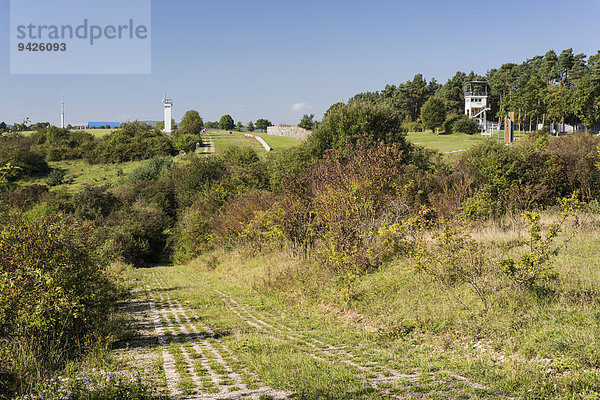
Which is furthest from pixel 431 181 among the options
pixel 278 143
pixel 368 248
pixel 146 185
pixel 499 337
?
pixel 278 143

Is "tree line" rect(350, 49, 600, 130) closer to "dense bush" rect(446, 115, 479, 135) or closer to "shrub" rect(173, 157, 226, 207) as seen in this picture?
"dense bush" rect(446, 115, 479, 135)

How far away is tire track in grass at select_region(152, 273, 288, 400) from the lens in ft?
17.3

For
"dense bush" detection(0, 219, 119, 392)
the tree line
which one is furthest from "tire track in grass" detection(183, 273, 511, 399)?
the tree line

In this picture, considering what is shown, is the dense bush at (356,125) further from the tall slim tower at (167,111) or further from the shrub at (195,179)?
the tall slim tower at (167,111)

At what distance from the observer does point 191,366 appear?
6.56 metres

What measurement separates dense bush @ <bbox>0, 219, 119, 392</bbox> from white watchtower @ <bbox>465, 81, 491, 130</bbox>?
273ft

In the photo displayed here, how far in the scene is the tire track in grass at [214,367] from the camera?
17.3 feet

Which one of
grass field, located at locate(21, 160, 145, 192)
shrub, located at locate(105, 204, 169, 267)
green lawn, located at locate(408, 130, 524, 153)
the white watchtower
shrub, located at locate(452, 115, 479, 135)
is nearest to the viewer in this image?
shrub, located at locate(105, 204, 169, 267)

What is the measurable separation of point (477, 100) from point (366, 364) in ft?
286

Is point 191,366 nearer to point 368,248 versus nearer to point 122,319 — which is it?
point 122,319

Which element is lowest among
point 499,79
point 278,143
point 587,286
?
point 587,286

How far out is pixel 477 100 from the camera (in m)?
83.5

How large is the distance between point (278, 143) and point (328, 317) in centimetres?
6468

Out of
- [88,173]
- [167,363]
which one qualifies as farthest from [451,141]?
[167,363]
